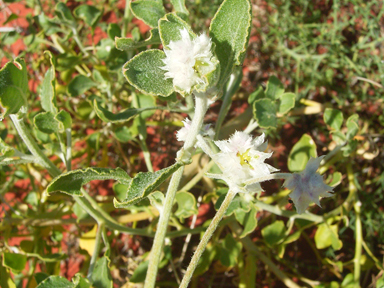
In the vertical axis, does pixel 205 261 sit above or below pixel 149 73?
below

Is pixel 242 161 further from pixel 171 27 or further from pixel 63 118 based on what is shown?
pixel 63 118

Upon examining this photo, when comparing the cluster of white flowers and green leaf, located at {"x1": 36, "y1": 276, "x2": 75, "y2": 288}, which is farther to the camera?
green leaf, located at {"x1": 36, "y1": 276, "x2": 75, "y2": 288}

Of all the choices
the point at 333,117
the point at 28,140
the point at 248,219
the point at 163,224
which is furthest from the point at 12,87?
the point at 333,117

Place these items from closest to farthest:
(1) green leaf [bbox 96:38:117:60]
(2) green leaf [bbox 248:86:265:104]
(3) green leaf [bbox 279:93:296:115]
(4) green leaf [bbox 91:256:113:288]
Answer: (4) green leaf [bbox 91:256:113:288]
(3) green leaf [bbox 279:93:296:115]
(2) green leaf [bbox 248:86:265:104]
(1) green leaf [bbox 96:38:117:60]

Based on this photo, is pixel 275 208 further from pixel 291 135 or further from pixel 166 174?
pixel 291 135

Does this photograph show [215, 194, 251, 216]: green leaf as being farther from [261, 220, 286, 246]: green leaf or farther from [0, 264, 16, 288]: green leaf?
[0, 264, 16, 288]: green leaf

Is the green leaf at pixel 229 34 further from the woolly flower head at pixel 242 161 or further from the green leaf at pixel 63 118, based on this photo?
the green leaf at pixel 63 118

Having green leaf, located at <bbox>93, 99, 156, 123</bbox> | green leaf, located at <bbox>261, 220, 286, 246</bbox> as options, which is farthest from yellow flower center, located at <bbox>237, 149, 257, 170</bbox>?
green leaf, located at <bbox>261, 220, 286, 246</bbox>
